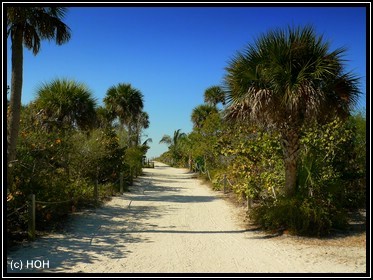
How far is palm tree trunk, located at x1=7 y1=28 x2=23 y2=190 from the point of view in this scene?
8.17 m

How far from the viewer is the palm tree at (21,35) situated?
326 inches

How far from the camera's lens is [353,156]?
11.0 metres

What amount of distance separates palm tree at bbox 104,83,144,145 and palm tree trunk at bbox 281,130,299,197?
73.1 ft

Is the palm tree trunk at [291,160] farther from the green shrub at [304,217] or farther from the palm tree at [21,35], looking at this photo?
the palm tree at [21,35]

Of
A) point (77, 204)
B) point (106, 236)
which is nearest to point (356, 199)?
point (106, 236)

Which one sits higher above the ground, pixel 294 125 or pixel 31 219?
pixel 294 125

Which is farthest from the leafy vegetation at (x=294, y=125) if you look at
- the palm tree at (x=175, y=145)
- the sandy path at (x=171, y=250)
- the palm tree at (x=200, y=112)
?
the palm tree at (x=175, y=145)

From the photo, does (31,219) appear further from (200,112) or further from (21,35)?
(200,112)

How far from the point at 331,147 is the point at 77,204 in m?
8.32

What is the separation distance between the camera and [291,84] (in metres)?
8.19

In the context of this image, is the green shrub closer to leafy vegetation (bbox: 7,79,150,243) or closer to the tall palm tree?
leafy vegetation (bbox: 7,79,150,243)

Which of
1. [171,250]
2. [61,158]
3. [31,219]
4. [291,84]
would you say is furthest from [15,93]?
[291,84]

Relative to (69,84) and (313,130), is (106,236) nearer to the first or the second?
(313,130)

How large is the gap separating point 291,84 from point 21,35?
6813mm
